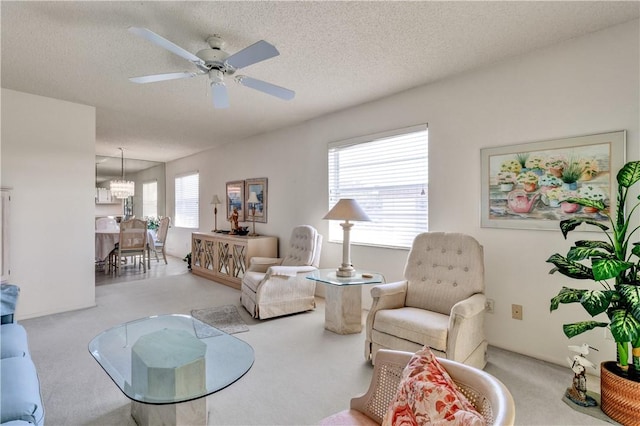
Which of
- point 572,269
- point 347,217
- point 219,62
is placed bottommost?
point 572,269

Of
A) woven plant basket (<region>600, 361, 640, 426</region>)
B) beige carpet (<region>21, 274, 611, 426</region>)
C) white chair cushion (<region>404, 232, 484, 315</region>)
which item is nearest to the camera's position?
woven plant basket (<region>600, 361, 640, 426</region>)

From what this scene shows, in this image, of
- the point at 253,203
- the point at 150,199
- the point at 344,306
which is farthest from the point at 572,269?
the point at 150,199

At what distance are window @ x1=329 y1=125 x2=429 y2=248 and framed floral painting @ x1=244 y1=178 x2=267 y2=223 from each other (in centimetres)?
155

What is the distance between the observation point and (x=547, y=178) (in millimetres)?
2561

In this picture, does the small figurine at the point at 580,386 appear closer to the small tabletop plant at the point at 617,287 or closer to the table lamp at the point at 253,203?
the small tabletop plant at the point at 617,287

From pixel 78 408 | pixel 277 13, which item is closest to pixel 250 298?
pixel 78 408

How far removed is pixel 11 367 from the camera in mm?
1567

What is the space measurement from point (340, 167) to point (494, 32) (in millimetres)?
2296

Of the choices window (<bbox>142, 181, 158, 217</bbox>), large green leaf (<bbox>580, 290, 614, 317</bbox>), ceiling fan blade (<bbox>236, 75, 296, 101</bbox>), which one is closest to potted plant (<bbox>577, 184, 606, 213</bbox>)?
large green leaf (<bbox>580, 290, 614, 317</bbox>)

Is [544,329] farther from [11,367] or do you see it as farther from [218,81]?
[11,367]

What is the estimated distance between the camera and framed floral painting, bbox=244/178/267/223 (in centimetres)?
545

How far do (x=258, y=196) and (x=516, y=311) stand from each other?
162 inches

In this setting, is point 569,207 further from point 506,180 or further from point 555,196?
point 506,180

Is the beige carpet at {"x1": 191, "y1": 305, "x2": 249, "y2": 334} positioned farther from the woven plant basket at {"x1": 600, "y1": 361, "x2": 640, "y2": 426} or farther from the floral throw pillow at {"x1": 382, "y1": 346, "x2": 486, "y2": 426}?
the woven plant basket at {"x1": 600, "y1": 361, "x2": 640, "y2": 426}
